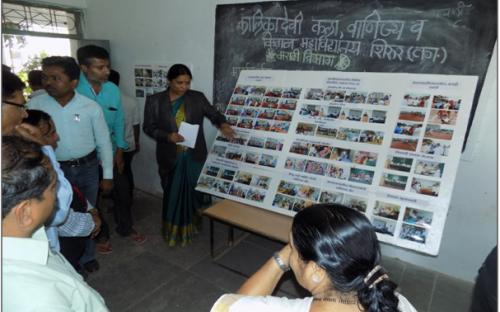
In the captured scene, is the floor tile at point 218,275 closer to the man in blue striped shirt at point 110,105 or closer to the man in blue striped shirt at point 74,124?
the man in blue striped shirt at point 110,105

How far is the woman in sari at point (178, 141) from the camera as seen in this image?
2580 millimetres

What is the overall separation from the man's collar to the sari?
184 cm

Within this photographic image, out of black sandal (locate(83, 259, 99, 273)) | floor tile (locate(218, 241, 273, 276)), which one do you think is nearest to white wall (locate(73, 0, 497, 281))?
floor tile (locate(218, 241, 273, 276))

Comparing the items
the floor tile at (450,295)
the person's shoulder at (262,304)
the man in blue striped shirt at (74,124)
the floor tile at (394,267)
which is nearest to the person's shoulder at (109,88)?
the man in blue striped shirt at (74,124)

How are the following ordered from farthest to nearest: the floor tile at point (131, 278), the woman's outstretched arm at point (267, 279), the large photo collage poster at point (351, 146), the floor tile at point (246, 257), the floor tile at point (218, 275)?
the floor tile at point (246, 257)
the floor tile at point (218, 275)
the floor tile at point (131, 278)
the large photo collage poster at point (351, 146)
the woman's outstretched arm at point (267, 279)

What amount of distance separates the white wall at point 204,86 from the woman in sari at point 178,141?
0.55 metres

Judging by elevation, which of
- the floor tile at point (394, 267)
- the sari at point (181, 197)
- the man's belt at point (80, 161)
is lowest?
the floor tile at point (394, 267)

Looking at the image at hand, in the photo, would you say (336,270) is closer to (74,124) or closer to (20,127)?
(20,127)

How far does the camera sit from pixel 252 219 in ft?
7.17

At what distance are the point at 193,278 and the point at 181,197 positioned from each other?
26.6 inches

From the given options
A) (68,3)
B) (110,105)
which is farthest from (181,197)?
(68,3)

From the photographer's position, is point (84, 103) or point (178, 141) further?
point (178, 141)

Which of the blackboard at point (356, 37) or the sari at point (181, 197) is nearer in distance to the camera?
the blackboard at point (356, 37)

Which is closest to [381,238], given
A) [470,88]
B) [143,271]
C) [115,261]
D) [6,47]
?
[470,88]
